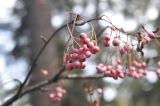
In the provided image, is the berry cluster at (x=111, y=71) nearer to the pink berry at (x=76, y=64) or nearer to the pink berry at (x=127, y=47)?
the pink berry at (x=127, y=47)

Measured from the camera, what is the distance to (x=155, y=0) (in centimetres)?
1125

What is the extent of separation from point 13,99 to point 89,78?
0.45 m

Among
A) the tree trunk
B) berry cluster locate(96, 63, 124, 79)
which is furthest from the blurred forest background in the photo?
berry cluster locate(96, 63, 124, 79)

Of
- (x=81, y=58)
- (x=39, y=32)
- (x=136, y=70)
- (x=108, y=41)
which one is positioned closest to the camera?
(x=81, y=58)

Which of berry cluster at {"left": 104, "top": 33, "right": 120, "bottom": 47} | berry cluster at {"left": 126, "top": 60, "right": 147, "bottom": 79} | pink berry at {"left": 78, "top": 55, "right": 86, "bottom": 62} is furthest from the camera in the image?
berry cluster at {"left": 126, "top": 60, "right": 147, "bottom": 79}

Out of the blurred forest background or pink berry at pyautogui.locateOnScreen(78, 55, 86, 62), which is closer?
pink berry at pyautogui.locateOnScreen(78, 55, 86, 62)

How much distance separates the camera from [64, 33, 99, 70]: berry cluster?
1.58 m

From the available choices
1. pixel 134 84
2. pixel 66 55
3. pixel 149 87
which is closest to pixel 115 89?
pixel 134 84

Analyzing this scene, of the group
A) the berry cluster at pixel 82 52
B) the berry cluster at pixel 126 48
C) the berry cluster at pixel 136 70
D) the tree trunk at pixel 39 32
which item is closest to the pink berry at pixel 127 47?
the berry cluster at pixel 126 48

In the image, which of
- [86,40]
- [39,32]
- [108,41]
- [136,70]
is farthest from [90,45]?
[39,32]

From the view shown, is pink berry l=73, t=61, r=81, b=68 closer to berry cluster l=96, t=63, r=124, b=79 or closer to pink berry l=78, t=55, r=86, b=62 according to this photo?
pink berry l=78, t=55, r=86, b=62

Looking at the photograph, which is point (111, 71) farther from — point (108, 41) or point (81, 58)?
point (81, 58)

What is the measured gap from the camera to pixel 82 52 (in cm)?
159

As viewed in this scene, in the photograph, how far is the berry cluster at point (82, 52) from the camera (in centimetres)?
158
